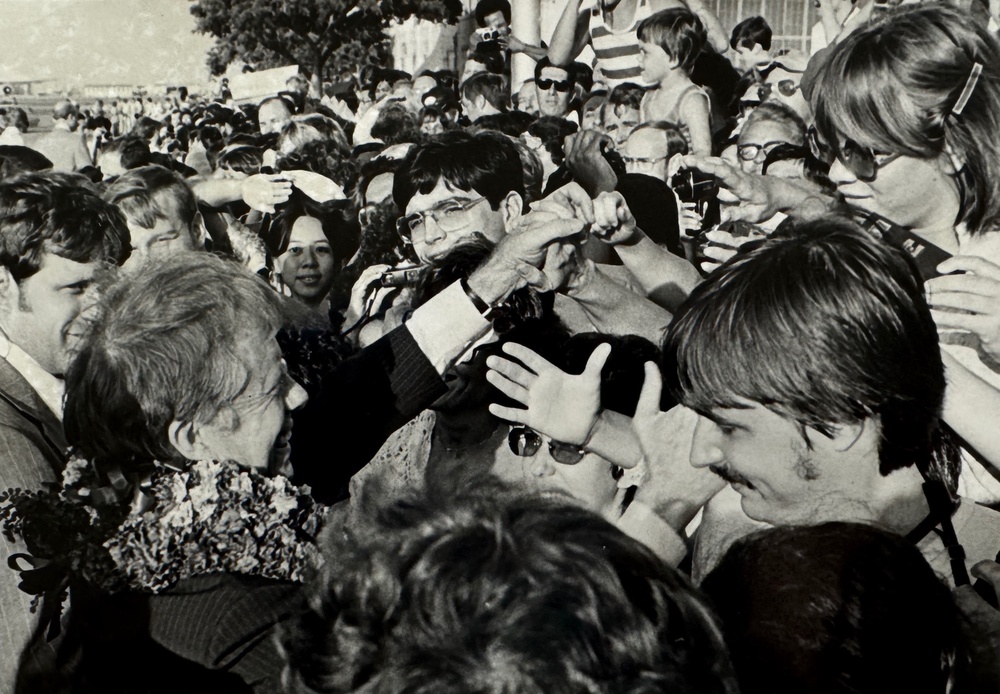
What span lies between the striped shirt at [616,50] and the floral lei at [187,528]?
122 centimetres

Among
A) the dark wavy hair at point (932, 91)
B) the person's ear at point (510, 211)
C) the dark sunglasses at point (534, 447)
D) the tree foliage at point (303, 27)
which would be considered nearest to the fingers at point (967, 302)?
the dark wavy hair at point (932, 91)

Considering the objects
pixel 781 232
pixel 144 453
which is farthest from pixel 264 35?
pixel 781 232

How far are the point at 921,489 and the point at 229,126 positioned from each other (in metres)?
2.13

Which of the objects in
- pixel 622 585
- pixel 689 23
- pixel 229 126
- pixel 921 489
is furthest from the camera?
pixel 229 126

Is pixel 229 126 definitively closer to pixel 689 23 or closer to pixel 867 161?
pixel 689 23

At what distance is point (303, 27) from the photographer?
2.40 meters

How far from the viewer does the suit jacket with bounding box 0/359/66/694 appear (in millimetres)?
1774

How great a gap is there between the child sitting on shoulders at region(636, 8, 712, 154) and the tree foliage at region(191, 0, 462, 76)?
542 millimetres

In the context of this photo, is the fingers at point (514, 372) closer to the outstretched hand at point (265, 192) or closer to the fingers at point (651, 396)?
the fingers at point (651, 396)

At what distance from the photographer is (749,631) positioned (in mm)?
996

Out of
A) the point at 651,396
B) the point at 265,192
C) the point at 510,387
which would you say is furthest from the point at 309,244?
the point at 651,396

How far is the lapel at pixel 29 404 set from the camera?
1.86 m

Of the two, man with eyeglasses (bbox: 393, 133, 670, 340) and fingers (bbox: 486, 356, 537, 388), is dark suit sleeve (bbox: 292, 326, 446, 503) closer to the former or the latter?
fingers (bbox: 486, 356, 537, 388)

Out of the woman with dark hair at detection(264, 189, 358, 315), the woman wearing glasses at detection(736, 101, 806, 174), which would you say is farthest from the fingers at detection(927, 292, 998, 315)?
the woman with dark hair at detection(264, 189, 358, 315)
